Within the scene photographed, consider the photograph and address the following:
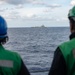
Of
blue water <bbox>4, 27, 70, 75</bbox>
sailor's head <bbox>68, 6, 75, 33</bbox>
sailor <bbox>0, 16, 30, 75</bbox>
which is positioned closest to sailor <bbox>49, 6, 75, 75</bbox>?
sailor's head <bbox>68, 6, 75, 33</bbox>

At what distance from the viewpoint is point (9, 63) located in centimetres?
432

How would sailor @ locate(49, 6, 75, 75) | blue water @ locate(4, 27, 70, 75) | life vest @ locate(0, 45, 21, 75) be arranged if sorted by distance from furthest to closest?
blue water @ locate(4, 27, 70, 75), life vest @ locate(0, 45, 21, 75), sailor @ locate(49, 6, 75, 75)

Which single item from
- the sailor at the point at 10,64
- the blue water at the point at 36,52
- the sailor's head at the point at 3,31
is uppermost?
the sailor's head at the point at 3,31

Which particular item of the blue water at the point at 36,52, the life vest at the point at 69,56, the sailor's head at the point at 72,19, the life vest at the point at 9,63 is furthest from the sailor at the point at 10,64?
the blue water at the point at 36,52

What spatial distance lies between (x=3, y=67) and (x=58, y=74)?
28.4 inches

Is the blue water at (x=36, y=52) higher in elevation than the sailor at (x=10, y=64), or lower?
lower

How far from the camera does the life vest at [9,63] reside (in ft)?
14.2

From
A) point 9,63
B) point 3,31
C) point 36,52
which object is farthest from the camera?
point 36,52

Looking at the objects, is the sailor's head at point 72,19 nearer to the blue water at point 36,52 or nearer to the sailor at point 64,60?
the sailor at point 64,60

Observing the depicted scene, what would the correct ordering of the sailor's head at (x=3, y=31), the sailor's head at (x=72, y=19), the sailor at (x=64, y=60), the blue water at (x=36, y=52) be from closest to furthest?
the sailor at (x=64, y=60), the sailor's head at (x=72, y=19), the sailor's head at (x=3, y=31), the blue water at (x=36, y=52)

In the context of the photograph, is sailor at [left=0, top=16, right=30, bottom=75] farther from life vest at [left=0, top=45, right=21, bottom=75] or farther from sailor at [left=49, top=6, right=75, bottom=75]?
sailor at [left=49, top=6, right=75, bottom=75]

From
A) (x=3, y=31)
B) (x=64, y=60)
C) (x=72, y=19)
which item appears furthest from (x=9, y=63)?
(x=72, y=19)

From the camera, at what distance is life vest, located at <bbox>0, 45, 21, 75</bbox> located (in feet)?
14.2

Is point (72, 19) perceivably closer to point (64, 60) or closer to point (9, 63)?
point (64, 60)
